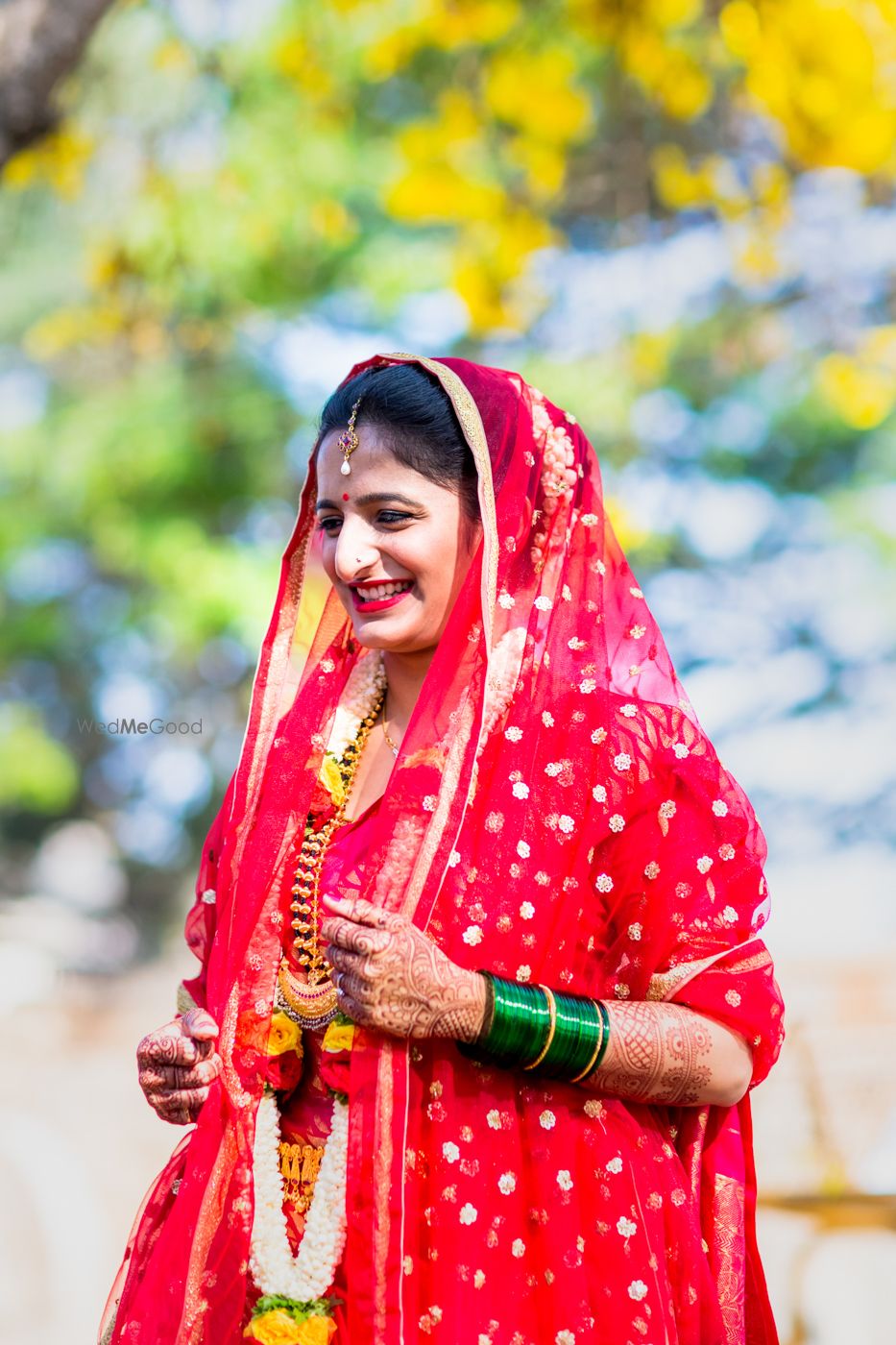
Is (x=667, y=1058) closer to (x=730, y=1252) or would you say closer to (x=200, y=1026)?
(x=730, y=1252)

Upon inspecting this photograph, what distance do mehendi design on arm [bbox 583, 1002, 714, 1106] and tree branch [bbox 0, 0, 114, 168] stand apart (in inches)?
93.5

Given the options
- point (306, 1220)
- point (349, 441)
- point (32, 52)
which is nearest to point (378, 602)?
point (349, 441)

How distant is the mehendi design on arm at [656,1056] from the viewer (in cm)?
152

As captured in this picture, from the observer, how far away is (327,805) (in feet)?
5.93

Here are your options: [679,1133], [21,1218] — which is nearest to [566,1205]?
[679,1133]

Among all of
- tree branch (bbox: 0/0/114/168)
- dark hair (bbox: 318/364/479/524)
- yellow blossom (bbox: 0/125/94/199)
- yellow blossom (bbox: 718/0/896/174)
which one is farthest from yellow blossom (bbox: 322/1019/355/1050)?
yellow blossom (bbox: 718/0/896/174)

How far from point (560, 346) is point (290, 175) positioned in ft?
5.39

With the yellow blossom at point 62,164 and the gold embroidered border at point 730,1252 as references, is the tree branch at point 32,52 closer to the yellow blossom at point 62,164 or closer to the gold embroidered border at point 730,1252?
the yellow blossom at point 62,164

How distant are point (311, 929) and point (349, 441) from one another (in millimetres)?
636

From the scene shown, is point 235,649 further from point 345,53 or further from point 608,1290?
point 608,1290

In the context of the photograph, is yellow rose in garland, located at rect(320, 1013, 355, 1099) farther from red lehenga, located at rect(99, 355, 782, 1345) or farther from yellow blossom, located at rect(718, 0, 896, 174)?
yellow blossom, located at rect(718, 0, 896, 174)

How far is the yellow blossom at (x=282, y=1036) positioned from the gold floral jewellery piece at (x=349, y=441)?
0.70 metres

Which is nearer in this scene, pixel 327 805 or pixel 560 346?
pixel 327 805

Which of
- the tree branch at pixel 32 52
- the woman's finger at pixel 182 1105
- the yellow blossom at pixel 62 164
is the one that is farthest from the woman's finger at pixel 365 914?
the yellow blossom at pixel 62 164
